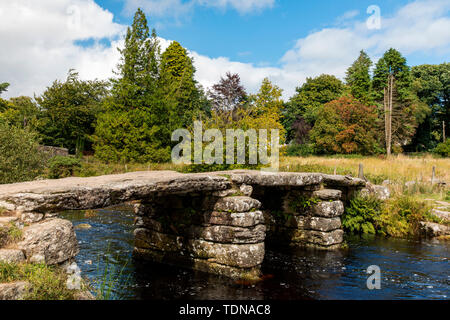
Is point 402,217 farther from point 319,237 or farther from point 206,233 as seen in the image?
point 206,233

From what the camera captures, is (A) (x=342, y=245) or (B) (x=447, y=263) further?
(A) (x=342, y=245)

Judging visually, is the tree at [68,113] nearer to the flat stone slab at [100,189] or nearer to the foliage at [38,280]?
the flat stone slab at [100,189]

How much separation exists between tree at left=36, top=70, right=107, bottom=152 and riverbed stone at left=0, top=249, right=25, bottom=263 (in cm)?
2699

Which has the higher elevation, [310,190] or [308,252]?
[310,190]

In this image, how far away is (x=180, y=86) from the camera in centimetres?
3203

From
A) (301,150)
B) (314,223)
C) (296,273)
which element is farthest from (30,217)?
(301,150)

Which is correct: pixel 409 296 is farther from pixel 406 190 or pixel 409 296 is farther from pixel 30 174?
pixel 30 174

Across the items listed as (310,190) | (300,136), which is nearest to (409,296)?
(310,190)

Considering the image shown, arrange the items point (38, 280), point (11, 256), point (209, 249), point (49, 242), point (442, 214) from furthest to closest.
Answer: point (442, 214) → point (209, 249) → point (49, 242) → point (11, 256) → point (38, 280)

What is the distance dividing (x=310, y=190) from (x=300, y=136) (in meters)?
31.3

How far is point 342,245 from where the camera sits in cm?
888

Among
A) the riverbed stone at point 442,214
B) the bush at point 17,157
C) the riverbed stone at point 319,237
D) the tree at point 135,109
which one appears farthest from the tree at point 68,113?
the riverbed stone at point 442,214

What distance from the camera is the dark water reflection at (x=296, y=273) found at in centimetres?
559

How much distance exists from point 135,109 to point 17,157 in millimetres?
12568
